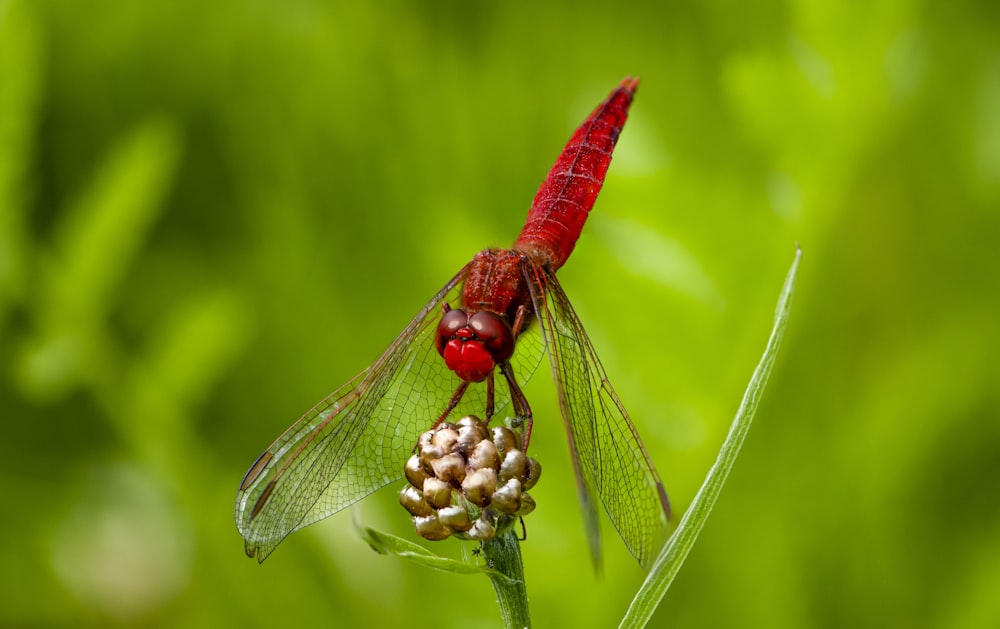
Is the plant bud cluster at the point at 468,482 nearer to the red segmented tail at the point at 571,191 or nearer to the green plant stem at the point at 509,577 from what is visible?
the green plant stem at the point at 509,577

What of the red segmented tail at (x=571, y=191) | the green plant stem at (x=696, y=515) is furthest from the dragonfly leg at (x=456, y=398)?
the green plant stem at (x=696, y=515)

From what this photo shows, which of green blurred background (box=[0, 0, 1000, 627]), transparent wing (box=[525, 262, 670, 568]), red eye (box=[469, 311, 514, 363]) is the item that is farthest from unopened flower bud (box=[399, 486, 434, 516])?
green blurred background (box=[0, 0, 1000, 627])

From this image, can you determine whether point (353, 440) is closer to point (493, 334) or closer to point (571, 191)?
point (493, 334)

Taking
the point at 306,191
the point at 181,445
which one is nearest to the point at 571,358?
the point at 181,445

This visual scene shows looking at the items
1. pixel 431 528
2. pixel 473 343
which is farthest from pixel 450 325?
pixel 431 528

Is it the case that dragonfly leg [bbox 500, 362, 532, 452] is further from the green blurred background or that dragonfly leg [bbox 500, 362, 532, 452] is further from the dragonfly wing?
the green blurred background

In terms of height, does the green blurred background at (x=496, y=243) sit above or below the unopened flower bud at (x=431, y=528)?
above
